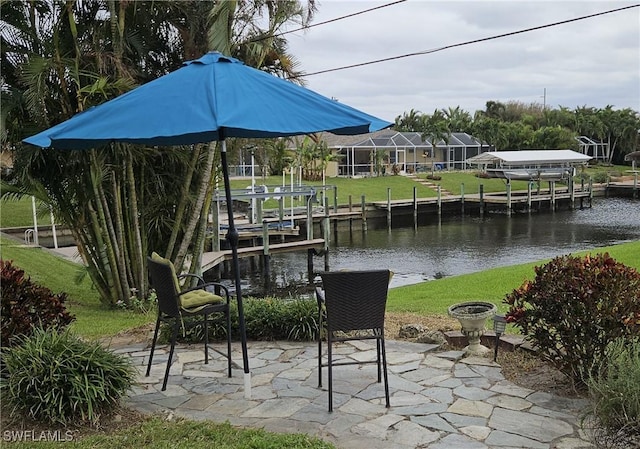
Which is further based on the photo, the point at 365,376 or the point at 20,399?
the point at 365,376

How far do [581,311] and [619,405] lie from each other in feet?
2.92

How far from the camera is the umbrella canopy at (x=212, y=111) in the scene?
Answer: 11.0ft


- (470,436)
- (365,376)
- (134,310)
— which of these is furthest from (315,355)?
(134,310)

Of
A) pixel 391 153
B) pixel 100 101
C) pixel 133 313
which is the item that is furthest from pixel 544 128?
pixel 100 101

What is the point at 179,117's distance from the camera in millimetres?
3393

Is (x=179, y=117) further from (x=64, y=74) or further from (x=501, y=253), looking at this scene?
(x=501, y=253)

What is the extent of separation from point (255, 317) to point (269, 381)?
4.12 ft

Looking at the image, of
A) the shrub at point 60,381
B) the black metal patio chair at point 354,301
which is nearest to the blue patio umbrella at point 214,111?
the black metal patio chair at point 354,301

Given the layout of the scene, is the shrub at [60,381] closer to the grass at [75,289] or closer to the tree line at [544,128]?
the grass at [75,289]

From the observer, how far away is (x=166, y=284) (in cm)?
403

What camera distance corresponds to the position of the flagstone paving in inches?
128

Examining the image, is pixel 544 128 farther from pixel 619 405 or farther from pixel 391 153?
pixel 619 405

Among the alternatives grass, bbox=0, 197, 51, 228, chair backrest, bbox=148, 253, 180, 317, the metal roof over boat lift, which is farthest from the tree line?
chair backrest, bbox=148, 253, 180, 317

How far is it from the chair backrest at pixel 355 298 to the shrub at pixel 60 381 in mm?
1406
